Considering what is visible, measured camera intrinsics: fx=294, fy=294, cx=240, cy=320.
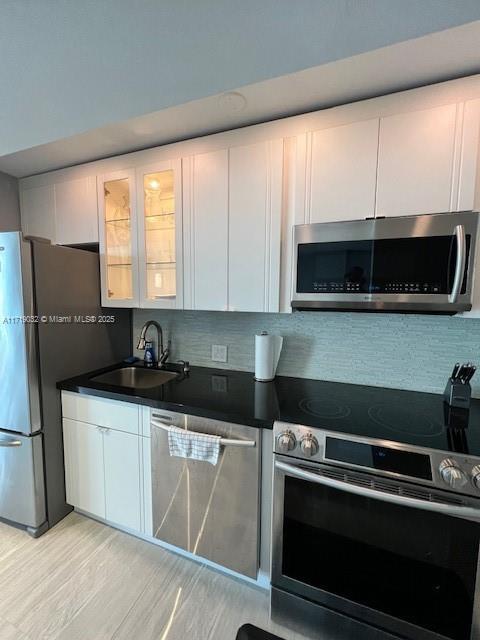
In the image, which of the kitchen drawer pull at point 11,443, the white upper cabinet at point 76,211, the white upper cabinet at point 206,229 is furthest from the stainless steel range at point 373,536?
the white upper cabinet at point 76,211

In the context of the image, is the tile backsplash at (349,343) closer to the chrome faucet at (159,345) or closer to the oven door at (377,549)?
the chrome faucet at (159,345)

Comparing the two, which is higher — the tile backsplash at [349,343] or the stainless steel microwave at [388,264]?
the stainless steel microwave at [388,264]

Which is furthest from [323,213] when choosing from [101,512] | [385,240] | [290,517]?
[101,512]

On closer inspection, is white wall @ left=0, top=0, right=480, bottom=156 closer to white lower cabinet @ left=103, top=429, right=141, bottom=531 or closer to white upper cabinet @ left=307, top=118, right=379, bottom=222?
white upper cabinet @ left=307, top=118, right=379, bottom=222

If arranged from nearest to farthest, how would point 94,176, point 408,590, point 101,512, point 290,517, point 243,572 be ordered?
point 408,590 < point 290,517 < point 243,572 < point 101,512 < point 94,176

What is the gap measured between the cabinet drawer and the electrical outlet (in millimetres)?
660

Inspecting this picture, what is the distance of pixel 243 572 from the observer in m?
1.39

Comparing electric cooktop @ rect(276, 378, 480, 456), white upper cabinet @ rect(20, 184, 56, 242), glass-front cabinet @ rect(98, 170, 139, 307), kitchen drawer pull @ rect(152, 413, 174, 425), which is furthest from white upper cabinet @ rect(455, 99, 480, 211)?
white upper cabinet @ rect(20, 184, 56, 242)

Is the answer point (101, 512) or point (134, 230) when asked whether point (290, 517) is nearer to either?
point (101, 512)

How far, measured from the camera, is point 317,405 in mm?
1402

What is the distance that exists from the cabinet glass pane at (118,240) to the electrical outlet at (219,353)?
667 mm

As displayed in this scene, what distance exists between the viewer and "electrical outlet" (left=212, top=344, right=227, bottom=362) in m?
2.03

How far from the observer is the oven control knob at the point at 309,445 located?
44.9 inches

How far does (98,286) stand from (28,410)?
85cm
